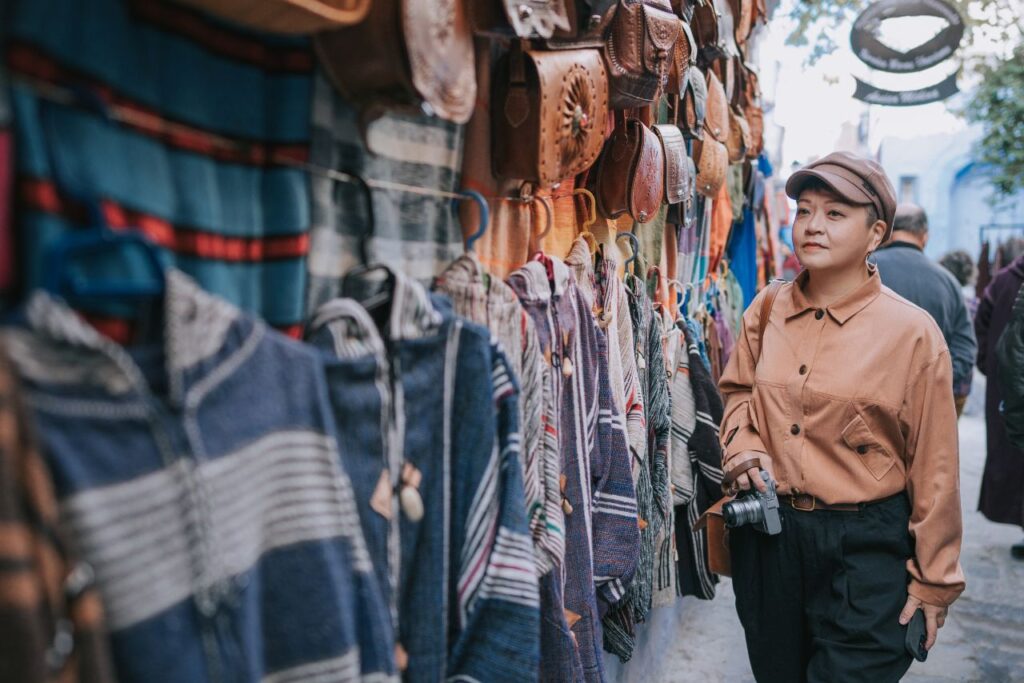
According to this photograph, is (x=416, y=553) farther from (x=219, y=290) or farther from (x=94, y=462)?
(x=94, y=462)

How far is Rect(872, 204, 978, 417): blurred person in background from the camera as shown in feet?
14.1

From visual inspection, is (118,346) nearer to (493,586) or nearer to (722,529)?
(493,586)

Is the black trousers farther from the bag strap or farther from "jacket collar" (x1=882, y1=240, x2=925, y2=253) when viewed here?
"jacket collar" (x1=882, y1=240, x2=925, y2=253)

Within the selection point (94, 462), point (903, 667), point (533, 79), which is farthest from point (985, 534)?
point (94, 462)

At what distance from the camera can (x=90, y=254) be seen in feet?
3.30

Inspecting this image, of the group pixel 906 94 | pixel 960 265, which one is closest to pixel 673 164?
pixel 906 94

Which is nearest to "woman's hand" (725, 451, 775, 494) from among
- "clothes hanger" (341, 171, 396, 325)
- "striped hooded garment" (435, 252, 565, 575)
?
"striped hooded garment" (435, 252, 565, 575)

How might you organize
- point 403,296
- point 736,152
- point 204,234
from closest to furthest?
point 204,234 → point 403,296 → point 736,152

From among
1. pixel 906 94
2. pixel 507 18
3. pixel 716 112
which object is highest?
pixel 507 18

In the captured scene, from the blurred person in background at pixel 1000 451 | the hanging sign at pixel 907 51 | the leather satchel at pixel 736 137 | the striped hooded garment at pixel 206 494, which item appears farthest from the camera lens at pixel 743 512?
the hanging sign at pixel 907 51

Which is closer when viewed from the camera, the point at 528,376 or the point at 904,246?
the point at 528,376

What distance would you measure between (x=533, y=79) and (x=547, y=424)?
2.58 ft

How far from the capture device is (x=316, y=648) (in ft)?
3.52

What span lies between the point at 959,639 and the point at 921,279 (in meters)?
1.76
